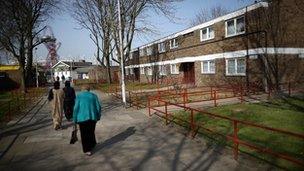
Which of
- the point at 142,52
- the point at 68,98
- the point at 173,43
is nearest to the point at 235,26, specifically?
the point at 173,43

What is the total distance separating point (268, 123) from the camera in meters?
12.3

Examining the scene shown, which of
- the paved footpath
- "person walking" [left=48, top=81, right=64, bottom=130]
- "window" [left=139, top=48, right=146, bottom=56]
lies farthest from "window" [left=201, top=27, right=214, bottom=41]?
"window" [left=139, top=48, right=146, bottom=56]

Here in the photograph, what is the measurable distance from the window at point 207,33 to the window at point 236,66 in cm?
346

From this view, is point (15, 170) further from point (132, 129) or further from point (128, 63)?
point (128, 63)

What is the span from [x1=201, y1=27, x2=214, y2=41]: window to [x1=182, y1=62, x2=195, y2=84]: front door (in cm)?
397

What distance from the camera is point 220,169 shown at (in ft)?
24.4

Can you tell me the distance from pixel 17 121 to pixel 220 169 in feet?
35.8

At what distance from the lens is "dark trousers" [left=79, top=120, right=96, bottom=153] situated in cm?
907

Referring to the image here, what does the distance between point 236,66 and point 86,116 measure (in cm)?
1694

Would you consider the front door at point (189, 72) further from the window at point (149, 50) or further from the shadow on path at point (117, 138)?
the shadow on path at point (117, 138)

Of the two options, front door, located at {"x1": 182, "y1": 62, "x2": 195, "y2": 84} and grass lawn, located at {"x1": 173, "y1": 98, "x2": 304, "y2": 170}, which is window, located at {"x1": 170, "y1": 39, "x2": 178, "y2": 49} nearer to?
front door, located at {"x1": 182, "y1": 62, "x2": 195, "y2": 84}

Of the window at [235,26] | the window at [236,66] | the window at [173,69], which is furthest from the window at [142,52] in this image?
the window at [236,66]

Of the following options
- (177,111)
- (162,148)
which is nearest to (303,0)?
(177,111)

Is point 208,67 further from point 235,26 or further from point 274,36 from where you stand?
point 274,36
